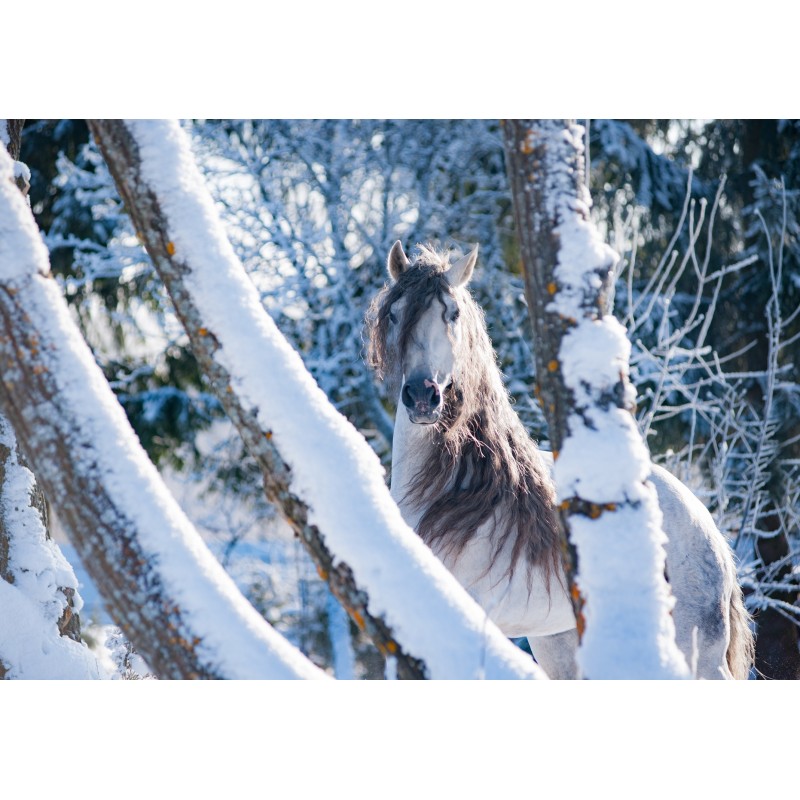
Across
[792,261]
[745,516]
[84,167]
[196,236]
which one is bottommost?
[745,516]

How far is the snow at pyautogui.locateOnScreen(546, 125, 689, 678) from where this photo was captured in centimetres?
127

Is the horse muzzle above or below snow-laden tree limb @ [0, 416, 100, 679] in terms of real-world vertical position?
above

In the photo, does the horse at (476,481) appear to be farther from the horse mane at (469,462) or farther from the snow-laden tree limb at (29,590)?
the snow-laden tree limb at (29,590)

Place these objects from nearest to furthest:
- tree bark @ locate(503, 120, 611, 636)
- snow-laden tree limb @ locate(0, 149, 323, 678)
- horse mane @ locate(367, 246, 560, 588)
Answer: snow-laden tree limb @ locate(0, 149, 323, 678) < tree bark @ locate(503, 120, 611, 636) < horse mane @ locate(367, 246, 560, 588)

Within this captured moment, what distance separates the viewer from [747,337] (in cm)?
480

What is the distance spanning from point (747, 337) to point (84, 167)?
169 inches

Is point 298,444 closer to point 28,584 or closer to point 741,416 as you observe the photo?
point 28,584

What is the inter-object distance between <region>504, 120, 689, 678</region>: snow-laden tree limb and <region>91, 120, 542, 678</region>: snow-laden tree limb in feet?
0.55

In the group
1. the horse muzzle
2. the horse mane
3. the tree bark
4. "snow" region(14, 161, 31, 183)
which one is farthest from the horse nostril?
"snow" region(14, 161, 31, 183)

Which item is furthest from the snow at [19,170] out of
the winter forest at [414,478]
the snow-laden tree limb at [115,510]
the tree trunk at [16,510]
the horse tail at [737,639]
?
the horse tail at [737,639]

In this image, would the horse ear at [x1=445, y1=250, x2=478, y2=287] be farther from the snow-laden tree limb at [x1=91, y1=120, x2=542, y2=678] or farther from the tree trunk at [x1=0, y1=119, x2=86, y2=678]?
the tree trunk at [x1=0, y1=119, x2=86, y2=678]
